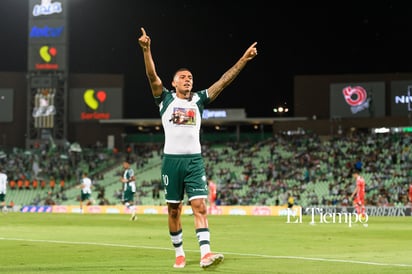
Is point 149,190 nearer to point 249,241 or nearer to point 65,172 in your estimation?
point 65,172

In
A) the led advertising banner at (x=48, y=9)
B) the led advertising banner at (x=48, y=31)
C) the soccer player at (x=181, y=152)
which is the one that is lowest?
the soccer player at (x=181, y=152)

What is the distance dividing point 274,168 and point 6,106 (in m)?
34.2

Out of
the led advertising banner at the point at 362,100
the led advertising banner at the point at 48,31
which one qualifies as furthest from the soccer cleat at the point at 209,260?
the led advertising banner at the point at 48,31

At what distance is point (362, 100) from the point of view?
77375 millimetres

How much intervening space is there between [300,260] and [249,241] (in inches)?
233

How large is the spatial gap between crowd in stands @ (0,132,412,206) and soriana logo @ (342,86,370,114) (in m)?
4.57

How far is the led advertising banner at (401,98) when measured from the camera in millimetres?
76188

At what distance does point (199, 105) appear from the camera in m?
12.4

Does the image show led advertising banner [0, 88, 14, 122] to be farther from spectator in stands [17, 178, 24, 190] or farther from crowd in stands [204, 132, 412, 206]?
crowd in stands [204, 132, 412, 206]

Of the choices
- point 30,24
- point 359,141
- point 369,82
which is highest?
point 30,24

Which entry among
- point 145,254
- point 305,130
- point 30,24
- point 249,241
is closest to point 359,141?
point 305,130

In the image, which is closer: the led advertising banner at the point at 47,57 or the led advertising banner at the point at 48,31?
the led advertising banner at the point at 48,31

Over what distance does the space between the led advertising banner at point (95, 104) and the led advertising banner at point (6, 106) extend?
686 cm

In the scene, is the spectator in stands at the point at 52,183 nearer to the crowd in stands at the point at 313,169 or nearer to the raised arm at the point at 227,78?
the crowd in stands at the point at 313,169
